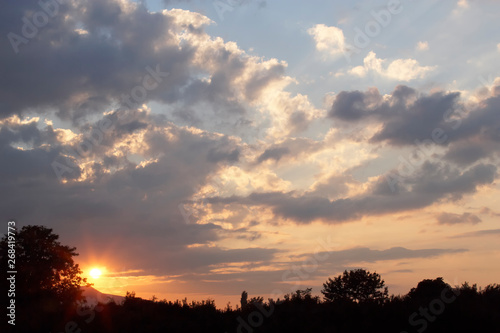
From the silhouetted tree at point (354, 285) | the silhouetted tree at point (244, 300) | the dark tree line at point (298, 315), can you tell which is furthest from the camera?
the silhouetted tree at point (354, 285)

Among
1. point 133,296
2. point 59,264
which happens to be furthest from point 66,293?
point 133,296

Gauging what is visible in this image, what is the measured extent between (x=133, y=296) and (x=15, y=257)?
106ft

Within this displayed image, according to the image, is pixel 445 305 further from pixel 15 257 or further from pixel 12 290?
pixel 15 257

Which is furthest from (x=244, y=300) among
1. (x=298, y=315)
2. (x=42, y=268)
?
(x=42, y=268)

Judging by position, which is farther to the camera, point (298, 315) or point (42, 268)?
point (42, 268)

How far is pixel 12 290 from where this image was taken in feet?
149

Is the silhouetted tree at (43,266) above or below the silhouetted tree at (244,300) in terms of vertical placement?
above

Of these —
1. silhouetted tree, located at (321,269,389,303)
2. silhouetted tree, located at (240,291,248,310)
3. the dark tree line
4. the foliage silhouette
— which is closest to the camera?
the dark tree line

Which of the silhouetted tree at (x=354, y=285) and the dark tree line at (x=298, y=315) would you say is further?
the silhouetted tree at (x=354, y=285)

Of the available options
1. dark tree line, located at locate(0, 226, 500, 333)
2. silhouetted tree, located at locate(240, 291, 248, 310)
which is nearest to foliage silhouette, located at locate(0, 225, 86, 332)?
dark tree line, located at locate(0, 226, 500, 333)

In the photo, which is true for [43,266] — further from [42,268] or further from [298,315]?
[298,315]

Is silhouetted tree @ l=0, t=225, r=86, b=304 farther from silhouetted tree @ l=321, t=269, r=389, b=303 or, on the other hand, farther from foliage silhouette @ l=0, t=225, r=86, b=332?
silhouetted tree @ l=321, t=269, r=389, b=303

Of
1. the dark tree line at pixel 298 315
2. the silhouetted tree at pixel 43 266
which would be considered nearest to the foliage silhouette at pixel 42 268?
the silhouetted tree at pixel 43 266

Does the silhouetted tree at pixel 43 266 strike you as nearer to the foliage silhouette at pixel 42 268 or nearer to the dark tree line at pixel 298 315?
the foliage silhouette at pixel 42 268
